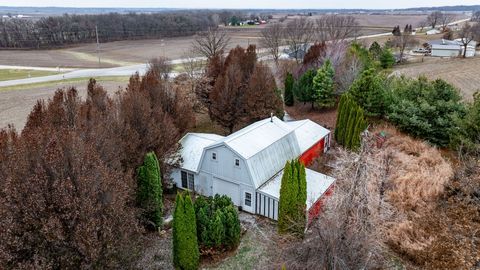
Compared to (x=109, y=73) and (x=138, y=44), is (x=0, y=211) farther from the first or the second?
(x=138, y=44)

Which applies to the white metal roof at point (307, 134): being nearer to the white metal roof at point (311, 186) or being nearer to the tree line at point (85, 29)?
the white metal roof at point (311, 186)

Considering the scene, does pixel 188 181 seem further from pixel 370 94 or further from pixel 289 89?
pixel 289 89

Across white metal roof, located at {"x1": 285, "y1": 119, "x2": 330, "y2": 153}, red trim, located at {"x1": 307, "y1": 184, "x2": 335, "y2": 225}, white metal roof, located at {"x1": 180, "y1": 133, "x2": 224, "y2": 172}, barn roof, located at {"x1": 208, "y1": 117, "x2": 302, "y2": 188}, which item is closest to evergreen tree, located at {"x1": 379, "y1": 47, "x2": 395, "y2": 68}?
white metal roof, located at {"x1": 285, "y1": 119, "x2": 330, "y2": 153}

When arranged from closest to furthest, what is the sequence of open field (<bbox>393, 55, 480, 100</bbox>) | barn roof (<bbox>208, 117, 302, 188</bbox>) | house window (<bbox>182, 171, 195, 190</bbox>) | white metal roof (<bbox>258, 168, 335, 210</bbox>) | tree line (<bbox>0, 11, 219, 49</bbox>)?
white metal roof (<bbox>258, 168, 335, 210</bbox>) → barn roof (<bbox>208, 117, 302, 188</bbox>) → house window (<bbox>182, 171, 195, 190</bbox>) → open field (<bbox>393, 55, 480, 100</bbox>) → tree line (<bbox>0, 11, 219, 49</bbox>)

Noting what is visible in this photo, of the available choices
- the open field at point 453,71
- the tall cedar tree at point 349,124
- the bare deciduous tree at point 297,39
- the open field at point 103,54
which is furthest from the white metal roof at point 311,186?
the open field at point 103,54

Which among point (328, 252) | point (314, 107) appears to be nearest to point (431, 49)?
point (314, 107)

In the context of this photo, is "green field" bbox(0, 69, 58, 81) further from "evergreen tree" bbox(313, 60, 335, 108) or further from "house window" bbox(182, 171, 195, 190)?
"house window" bbox(182, 171, 195, 190)

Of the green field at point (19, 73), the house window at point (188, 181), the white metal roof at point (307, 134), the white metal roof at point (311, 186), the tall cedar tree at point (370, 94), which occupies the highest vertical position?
the tall cedar tree at point (370, 94)

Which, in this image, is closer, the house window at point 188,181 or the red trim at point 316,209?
the red trim at point 316,209
